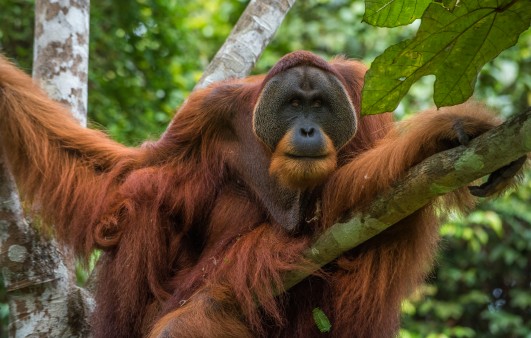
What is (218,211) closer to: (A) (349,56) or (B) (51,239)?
(B) (51,239)

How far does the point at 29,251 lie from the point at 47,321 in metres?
0.34

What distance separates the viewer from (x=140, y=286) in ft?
11.1

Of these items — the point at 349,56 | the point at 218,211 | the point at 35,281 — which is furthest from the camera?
the point at 349,56

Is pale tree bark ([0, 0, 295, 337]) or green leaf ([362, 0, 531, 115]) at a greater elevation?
green leaf ([362, 0, 531, 115])

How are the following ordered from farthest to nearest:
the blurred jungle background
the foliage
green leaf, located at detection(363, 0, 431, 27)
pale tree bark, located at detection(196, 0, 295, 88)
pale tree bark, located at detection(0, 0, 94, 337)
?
the foliage, the blurred jungle background, pale tree bark, located at detection(196, 0, 295, 88), pale tree bark, located at detection(0, 0, 94, 337), green leaf, located at detection(363, 0, 431, 27)

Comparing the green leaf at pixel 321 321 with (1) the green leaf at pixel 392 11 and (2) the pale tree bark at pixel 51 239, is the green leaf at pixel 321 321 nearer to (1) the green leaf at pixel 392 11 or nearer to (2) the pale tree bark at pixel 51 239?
(2) the pale tree bark at pixel 51 239

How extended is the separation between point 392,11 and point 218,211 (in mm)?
1660

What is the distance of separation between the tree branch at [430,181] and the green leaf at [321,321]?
0.67ft

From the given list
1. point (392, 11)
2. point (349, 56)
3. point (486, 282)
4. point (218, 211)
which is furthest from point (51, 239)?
point (486, 282)

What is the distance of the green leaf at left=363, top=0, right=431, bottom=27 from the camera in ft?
6.84

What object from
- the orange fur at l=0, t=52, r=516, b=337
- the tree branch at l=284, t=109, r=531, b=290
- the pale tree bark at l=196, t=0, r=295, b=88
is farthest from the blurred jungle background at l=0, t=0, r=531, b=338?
the tree branch at l=284, t=109, r=531, b=290

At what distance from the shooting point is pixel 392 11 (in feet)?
6.86

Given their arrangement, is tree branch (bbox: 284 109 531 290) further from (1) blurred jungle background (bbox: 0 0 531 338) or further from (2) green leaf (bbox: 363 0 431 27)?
(1) blurred jungle background (bbox: 0 0 531 338)

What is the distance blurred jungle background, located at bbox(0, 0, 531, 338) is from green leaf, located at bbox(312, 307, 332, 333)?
260cm
